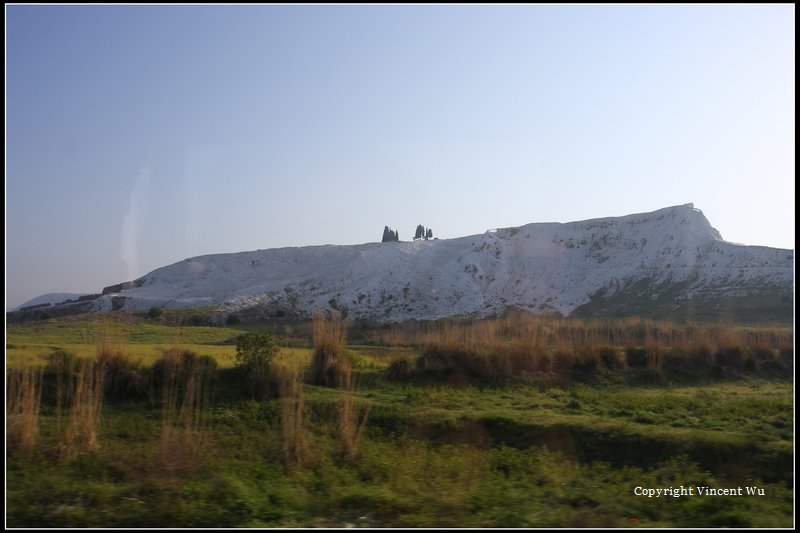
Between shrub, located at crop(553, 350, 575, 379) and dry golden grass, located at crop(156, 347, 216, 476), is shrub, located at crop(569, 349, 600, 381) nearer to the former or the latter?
shrub, located at crop(553, 350, 575, 379)

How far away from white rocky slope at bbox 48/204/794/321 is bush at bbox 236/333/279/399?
96.5 feet

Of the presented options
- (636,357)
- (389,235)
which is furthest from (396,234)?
(636,357)

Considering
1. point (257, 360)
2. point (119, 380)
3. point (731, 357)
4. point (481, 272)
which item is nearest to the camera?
point (119, 380)

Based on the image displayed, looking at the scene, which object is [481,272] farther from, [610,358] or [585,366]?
[585,366]

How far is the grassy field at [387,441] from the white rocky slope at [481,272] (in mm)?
29902

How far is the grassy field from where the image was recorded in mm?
5672

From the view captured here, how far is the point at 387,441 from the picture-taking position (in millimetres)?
8977

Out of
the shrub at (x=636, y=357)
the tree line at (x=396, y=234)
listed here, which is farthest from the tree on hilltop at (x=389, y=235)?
the shrub at (x=636, y=357)

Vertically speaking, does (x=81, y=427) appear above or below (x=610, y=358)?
above

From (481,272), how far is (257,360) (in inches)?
1922

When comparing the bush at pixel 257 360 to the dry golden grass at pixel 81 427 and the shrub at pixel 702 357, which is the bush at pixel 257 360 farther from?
the shrub at pixel 702 357

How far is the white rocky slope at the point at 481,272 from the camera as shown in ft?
161

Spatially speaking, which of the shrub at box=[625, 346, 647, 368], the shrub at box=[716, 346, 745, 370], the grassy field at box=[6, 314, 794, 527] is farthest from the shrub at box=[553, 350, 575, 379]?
the shrub at box=[716, 346, 745, 370]

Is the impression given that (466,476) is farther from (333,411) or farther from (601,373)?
(601,373)
